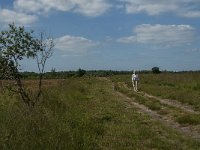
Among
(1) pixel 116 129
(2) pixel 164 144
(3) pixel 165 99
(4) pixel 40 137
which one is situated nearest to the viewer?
(4) pixel 40 137

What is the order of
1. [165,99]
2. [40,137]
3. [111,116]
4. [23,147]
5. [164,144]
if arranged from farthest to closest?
[165,99]
[111,116]
[164,144]
[40,137]
[23,147]

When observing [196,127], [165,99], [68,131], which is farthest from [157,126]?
[165,99]

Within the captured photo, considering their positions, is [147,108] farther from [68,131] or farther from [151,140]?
[68,131]

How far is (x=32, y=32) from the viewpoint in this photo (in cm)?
1655

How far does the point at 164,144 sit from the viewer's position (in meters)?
10.8

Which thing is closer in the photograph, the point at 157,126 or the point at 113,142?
the point at 113,142

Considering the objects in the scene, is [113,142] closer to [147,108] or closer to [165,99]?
[147,108]

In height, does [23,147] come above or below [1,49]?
below

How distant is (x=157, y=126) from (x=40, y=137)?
16.2 feet

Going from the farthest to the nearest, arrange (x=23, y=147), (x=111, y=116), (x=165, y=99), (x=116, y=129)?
(x=165, y=99) < (x=111, y=116) < (x=116, y=129) < (x=23, y=147)

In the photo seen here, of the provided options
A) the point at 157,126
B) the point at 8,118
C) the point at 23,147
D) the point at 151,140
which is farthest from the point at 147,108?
the point at 23,147

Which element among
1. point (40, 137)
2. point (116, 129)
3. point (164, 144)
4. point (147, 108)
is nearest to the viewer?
point (40, 137)

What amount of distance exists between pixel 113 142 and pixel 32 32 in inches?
265

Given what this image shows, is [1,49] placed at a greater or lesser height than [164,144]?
greater
